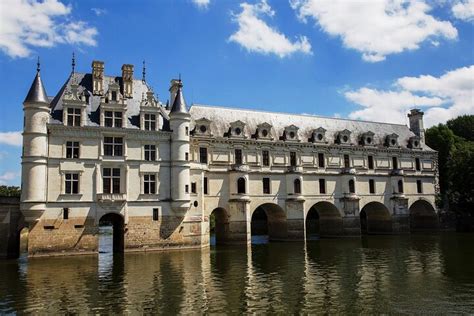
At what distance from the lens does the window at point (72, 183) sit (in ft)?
108

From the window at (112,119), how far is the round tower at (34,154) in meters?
4.52

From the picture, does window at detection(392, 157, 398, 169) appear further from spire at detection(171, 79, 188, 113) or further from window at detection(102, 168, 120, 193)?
window at detection(102, 168, 120, 193)

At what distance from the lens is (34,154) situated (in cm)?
3189

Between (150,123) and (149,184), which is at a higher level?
(150,123)

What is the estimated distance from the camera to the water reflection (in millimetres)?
16672

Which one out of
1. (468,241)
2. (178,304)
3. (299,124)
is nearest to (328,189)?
(299,124)

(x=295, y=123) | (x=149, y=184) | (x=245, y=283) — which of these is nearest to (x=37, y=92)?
(x=149, y=184)

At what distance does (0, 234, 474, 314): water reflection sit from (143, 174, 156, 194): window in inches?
215

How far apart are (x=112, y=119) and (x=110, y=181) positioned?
5219 mm

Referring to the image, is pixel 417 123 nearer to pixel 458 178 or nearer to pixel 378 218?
pixel 458 178

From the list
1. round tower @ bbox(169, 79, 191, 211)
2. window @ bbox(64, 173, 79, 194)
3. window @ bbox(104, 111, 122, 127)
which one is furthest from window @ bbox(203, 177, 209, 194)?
window @ bbox(64, 173, 79, 194)

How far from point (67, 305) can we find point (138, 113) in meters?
22.1

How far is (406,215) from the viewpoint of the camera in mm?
51375

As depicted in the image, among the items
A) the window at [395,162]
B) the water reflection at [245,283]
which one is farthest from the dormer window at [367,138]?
the water reflection at [245,283]
